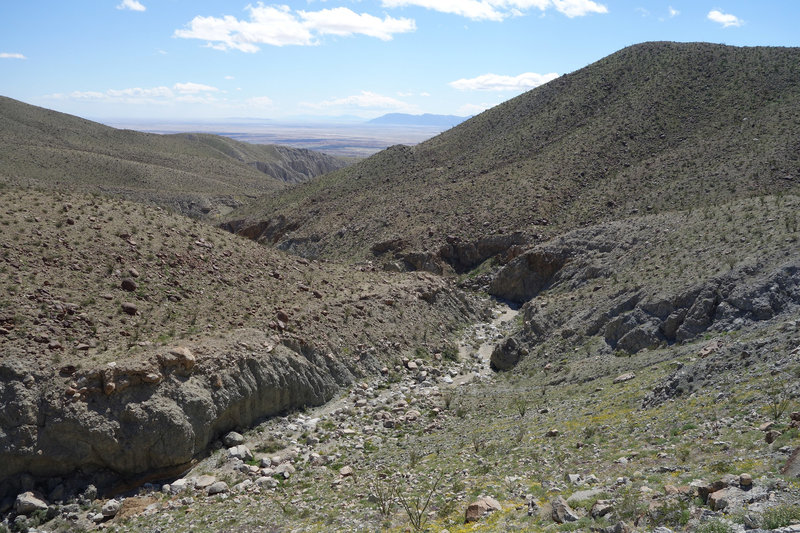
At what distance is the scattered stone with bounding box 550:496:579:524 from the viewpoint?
8453 millimetres

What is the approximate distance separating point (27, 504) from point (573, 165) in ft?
128

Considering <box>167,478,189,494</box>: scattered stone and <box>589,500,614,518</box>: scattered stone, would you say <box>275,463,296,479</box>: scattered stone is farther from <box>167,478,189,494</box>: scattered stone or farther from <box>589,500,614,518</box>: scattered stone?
<box>589,500,614,518</box>: scattered stone

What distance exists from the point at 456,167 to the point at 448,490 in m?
40.3

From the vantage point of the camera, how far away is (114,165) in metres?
72.2

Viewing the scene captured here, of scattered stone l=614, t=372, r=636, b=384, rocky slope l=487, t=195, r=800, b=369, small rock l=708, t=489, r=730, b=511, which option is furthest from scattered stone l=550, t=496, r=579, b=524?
rocky slope l=487, t=195, r=800, b=369

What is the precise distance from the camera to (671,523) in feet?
24.5

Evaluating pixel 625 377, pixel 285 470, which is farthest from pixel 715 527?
pixel 285 470

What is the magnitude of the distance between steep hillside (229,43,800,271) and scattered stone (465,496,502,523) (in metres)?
24.6

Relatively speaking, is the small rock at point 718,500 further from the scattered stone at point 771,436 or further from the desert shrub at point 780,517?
the scattered stone at point 771,436

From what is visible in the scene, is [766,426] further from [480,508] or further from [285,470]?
[285,470]

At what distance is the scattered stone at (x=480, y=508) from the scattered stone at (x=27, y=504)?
9.47 meters

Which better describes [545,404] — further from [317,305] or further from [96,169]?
[96,169]

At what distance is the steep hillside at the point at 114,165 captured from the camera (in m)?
63.4

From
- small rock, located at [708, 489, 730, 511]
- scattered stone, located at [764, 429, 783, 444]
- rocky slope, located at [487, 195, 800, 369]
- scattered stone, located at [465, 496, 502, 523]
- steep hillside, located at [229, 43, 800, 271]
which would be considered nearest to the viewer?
small rock, located at [708, 489, 730, 511]
